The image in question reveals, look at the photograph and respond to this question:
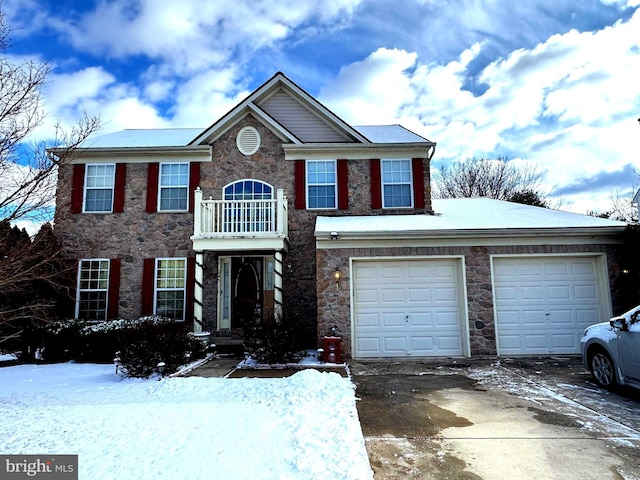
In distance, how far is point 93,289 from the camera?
1152 centimetres

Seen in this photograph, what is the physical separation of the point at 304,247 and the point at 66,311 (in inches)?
299

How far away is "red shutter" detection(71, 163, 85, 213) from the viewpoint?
11930mm

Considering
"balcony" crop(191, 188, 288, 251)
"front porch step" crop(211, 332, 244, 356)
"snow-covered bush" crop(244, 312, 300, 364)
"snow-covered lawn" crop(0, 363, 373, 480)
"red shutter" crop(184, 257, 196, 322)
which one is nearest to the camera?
"snow-covered lawn" crop(0, 363, 373, 480)

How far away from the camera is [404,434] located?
4242 mm

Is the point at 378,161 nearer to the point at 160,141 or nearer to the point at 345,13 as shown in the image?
the point at 345,13

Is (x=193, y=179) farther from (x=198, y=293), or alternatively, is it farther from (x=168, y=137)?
(x=198, y=293)

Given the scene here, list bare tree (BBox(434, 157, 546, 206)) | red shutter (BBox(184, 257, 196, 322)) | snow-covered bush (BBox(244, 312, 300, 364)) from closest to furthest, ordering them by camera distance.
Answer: snow-covered bush (BBox(244, 312, 300, 364)) → red shutter (BBox(184, 257, 196, 322)) → bare tree (BBox(434, 157, 546, 206))

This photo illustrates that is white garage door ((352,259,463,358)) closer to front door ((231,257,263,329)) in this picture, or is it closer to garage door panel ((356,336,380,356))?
garage door panel ((356,336,380,356))

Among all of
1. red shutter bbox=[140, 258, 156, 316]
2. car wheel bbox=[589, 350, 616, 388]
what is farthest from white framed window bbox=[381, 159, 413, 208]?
red shutter bbox=[140, 258, 156, 316]

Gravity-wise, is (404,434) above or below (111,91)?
below

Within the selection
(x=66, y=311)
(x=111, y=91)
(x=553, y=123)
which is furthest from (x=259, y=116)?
(x=553, y=123)

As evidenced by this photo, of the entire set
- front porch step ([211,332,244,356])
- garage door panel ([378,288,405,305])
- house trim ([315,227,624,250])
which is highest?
house trim ([315,227,624,250])

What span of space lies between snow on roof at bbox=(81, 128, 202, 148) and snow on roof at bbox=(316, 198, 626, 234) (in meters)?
6.20

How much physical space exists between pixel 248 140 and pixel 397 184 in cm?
517
